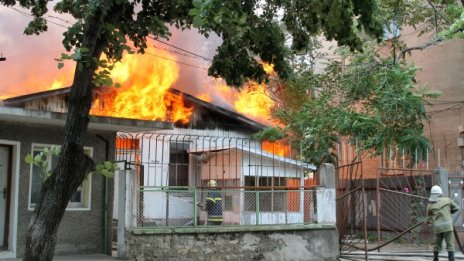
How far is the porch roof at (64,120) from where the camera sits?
916 cm

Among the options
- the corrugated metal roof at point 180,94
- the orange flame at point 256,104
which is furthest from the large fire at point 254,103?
the corrugated metal roof at point 180,94

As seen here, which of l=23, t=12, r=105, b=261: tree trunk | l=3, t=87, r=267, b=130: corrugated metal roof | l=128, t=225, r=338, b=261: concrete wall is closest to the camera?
l=23, t=12, r=105, b=261: tree trunk

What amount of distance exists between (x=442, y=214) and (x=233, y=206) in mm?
4314

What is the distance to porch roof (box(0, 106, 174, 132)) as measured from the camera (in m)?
9.16

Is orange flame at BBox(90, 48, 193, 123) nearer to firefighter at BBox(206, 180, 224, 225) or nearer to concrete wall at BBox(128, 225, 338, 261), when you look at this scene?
firefighter at BBox(206, 180, 224, 225)

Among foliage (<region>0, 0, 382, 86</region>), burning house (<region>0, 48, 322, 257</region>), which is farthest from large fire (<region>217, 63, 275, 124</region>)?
foliage (<region>0, 0, 382, 86</region>)

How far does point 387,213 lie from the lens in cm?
1747

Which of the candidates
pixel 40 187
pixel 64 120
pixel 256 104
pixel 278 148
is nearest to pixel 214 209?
pixel 40 187

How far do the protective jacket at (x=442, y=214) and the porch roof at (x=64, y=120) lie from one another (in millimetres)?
5672

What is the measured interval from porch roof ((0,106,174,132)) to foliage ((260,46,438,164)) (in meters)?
6.98

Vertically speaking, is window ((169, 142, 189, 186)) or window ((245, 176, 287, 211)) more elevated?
window ((169, 142, 189, 186))

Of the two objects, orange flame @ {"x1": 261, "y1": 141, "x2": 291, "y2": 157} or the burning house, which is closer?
the burning house

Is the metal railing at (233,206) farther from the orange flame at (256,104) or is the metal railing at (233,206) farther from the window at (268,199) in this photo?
the orange flame at (256,104)

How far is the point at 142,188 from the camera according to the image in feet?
34.2
